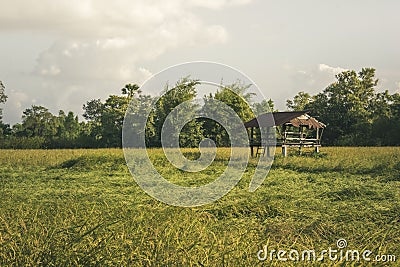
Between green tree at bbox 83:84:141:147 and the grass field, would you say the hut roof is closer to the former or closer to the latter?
the grass field

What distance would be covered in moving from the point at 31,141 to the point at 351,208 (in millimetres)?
24258

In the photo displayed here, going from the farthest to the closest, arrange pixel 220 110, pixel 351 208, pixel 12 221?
pixel 220 110
pixel 351 208
pixel 12 221

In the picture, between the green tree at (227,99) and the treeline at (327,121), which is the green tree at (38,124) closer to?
the treeline at (327,121)

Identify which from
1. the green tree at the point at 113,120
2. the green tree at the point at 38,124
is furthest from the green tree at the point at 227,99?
the green tree at the point at 38,124

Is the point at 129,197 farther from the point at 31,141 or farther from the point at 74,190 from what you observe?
the point at 31,141

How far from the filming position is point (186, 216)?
3961 mm

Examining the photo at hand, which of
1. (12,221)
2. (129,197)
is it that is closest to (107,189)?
(129,197)

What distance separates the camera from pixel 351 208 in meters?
6.67

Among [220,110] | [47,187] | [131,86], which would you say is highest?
[131,86]

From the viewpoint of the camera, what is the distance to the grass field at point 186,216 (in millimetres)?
3115

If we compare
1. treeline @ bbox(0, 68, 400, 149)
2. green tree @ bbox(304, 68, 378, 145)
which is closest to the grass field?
treeline @ bbox(0, 68, 400, 149)

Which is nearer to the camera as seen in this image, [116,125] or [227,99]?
[227,99]

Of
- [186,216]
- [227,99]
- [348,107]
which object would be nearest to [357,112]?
[348,107]

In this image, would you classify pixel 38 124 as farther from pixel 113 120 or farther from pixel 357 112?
pixel 357 112
